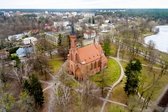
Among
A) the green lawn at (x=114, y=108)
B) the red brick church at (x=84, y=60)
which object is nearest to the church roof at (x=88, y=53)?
the red brick church at (x=84, y=60)

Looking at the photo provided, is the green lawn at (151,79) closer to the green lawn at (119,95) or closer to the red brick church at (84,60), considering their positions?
the green lawn at (119,95)

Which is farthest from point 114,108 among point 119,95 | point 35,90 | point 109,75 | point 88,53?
point 88,53

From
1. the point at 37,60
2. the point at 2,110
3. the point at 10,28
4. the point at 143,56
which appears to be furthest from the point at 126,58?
the point at 10,28

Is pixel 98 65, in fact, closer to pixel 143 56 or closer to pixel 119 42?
pixel 143 56

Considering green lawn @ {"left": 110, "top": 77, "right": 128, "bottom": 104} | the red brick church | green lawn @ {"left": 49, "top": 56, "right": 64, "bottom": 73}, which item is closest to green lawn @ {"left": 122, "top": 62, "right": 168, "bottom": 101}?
green lawn @ {"left": 110, "top": 77, "right": 128, "bottom": 104}

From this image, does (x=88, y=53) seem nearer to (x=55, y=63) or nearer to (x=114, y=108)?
(x=55, y=63)
